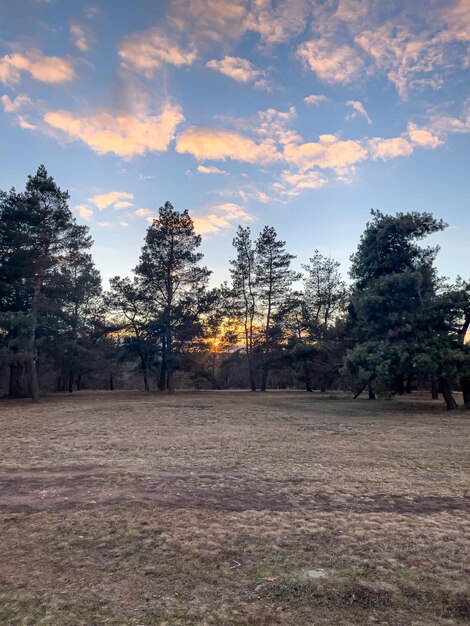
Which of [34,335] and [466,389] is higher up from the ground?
[34,335]

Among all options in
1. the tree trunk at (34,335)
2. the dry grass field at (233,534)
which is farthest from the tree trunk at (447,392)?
the tree trunk at (34,335)

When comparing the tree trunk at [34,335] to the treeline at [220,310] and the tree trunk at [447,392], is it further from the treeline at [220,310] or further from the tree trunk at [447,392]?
the tree trunk at [447,392]

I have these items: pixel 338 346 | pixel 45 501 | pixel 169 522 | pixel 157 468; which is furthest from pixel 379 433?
pixel 338 346

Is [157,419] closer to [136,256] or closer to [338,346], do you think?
[338,346]

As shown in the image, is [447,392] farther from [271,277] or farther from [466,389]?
[271,277]

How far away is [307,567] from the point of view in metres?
3.77

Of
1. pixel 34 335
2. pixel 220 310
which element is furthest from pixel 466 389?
pixel 34 335

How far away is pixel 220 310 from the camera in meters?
32.8

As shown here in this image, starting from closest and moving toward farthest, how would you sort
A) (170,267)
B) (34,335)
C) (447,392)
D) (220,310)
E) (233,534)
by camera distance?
(233,534) → (447,392) → (34,335) → (170,267) → (220,310)

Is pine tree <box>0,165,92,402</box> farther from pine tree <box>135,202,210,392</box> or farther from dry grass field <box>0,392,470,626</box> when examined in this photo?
dry grass field <box>0,392,470,626</box>

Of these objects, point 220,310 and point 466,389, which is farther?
point 220,310

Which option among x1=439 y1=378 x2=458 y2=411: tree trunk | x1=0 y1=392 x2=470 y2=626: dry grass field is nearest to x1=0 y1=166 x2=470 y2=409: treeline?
x1=439 y1=378 x2=458 y2=411: tree trunk

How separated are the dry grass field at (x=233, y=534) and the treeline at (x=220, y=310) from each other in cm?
1040

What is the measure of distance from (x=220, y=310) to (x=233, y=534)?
93.0ft
